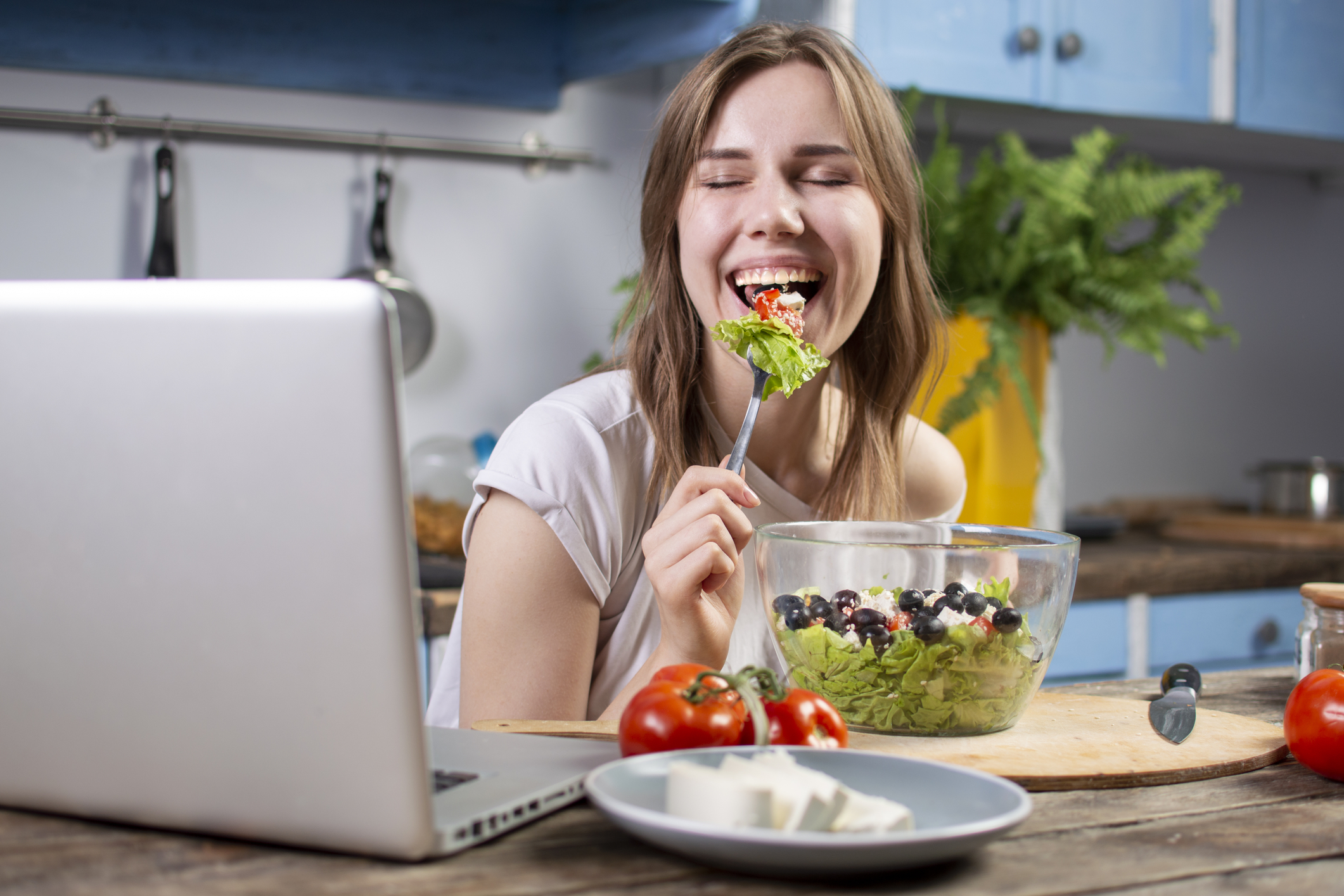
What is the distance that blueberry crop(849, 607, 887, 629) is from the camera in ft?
3.31

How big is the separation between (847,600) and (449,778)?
15.4 inches

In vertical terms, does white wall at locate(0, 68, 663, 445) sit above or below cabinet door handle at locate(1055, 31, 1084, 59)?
below

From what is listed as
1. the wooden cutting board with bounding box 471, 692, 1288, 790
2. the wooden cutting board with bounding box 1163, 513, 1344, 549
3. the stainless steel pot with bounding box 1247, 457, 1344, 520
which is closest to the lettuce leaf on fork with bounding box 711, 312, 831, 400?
the wooden cutting board with bounding box 471, 692, 1288, 790

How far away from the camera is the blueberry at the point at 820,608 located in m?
1.04

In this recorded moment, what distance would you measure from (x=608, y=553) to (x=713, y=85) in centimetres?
56

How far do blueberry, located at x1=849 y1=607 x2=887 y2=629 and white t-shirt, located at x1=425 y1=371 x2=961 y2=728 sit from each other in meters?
0.41

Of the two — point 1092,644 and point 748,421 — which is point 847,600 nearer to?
point 748,421

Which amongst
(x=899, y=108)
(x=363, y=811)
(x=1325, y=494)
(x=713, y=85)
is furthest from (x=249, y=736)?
(x=1325, y=494)

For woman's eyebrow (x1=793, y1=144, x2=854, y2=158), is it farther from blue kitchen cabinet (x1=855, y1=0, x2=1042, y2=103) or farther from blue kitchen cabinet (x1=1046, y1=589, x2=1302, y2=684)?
blue kitchen cabinet (x1=1046, y1=589, x2=1302, y2=684)

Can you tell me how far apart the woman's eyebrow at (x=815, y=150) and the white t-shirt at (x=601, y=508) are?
1.14 feet

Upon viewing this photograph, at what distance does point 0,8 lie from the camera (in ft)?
7.11

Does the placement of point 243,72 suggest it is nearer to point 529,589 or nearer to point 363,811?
point 529,589

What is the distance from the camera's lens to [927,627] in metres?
1.00

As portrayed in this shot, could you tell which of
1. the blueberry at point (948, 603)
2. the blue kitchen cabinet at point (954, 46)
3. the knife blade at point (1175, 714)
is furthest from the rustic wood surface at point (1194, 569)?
the blueberry at point (948, 603)
